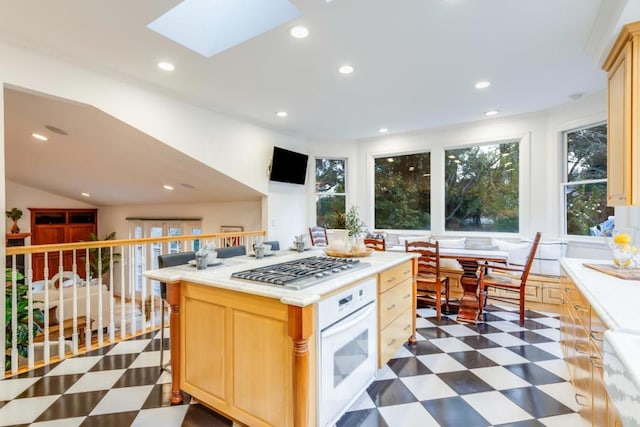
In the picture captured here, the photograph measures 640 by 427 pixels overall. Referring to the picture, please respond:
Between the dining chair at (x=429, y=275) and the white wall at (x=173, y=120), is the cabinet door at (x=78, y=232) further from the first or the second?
the dining chair at (x=429, y=275)

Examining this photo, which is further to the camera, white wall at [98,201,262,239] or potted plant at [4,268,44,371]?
white wall at [98,201,262,239]

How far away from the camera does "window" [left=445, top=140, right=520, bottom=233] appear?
Result: 15.4ft

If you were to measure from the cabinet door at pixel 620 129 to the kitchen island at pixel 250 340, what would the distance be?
158 cm

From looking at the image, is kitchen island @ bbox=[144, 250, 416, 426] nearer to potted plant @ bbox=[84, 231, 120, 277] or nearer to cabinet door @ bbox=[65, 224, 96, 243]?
potted plant @ bbox=[84, 231, 120, 277]

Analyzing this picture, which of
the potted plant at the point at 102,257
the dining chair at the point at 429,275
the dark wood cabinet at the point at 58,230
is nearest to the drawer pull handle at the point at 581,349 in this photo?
the dining chair at the point at 429,275

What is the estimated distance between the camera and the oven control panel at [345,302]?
1.63 meters

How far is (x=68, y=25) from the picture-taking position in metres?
2.29

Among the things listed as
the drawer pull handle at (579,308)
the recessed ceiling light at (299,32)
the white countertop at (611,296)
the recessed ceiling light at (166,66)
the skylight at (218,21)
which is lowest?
the drawer pull handle at (579,308)

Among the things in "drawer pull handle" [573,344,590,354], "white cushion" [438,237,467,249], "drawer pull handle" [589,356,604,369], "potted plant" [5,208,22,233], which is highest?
"potted plant" [5,208,22,233]

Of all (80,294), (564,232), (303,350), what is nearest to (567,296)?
(303,350)

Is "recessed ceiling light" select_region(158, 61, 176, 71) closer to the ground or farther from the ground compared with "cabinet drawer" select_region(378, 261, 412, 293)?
farther from the ground

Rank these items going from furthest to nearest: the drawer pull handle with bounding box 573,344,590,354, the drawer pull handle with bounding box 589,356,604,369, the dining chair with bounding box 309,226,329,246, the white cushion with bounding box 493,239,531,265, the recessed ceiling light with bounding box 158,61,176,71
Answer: the dining chair with bounding box 309,226,329,246 < the white cushion with bounding box 493,239,531,265 < the recessed ceiling light with bounding box 158,61,176,71 < the drawer pull handle with bounding box 573,344,590,354 < the drawer pull handle with bounding box 589,356,604,369

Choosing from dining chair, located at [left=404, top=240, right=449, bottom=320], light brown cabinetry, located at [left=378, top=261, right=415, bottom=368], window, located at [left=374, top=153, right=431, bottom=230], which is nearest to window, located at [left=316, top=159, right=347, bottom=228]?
window, located at [left=374, top=153, right=431, bottom=230]

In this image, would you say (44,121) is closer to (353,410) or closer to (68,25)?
(68,25)
